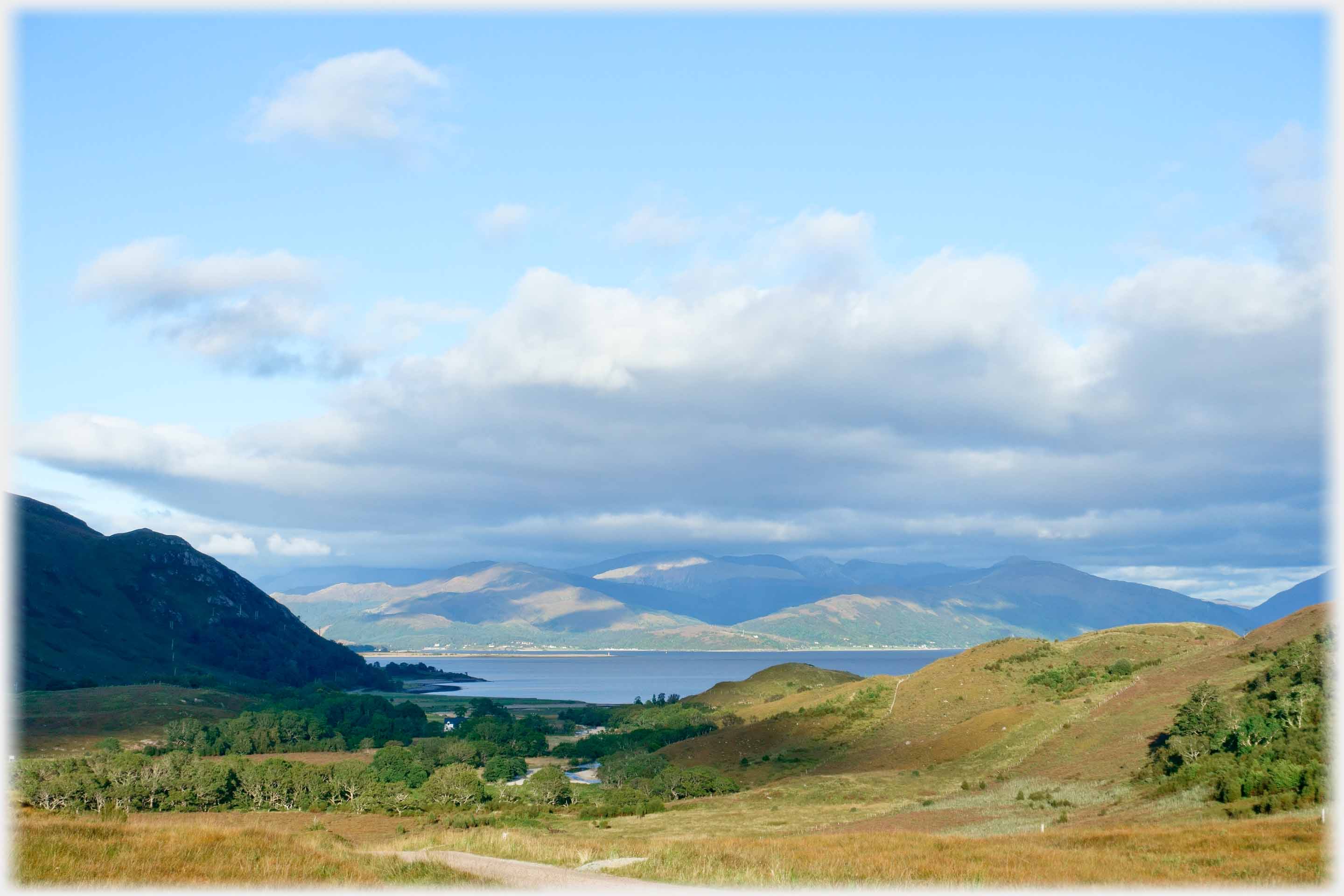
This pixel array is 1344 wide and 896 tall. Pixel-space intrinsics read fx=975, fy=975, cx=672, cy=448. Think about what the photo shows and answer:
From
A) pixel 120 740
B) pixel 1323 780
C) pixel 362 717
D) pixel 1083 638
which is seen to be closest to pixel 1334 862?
pixel 1323 780

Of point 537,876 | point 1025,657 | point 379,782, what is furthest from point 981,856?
point 1025,657

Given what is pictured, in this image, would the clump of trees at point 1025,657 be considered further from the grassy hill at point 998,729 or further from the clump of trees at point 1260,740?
the clump of trees at point 1260,740

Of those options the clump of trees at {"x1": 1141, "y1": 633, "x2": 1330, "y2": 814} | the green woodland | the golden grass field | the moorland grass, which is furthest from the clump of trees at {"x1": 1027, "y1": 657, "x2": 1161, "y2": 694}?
the golden grass field

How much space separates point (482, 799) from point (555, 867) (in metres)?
49.3

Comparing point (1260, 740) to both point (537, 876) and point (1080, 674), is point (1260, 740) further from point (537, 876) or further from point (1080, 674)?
point (1080, 674)

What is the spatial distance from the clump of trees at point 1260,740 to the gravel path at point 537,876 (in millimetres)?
25899

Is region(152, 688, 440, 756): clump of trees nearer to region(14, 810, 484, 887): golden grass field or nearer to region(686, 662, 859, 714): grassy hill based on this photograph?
region(686, 662, 859, 714): grassy hill

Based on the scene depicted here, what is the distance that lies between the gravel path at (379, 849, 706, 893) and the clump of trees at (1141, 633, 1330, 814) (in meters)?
25.9

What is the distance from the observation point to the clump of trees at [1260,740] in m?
37.7

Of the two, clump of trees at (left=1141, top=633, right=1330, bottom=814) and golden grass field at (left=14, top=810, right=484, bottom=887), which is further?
clump of trees at (left=1141, top=633, right=1330, bottom=814)

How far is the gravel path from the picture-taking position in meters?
21.0

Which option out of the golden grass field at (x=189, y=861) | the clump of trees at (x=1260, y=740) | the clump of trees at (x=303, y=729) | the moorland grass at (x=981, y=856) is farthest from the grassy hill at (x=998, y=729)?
the clump of trees at (x=303, y=729)

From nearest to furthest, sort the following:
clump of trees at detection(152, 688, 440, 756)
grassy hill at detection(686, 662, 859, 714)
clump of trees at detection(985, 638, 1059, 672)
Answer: clump of trees at detection(985, 638, 1059, 672) < clump of trees at detection(152, 688, 440, 756) < grassy hill at detection(686, 662, 859, 714)

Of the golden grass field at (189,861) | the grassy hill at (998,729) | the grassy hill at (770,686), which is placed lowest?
the grassy hill at (770,686)
